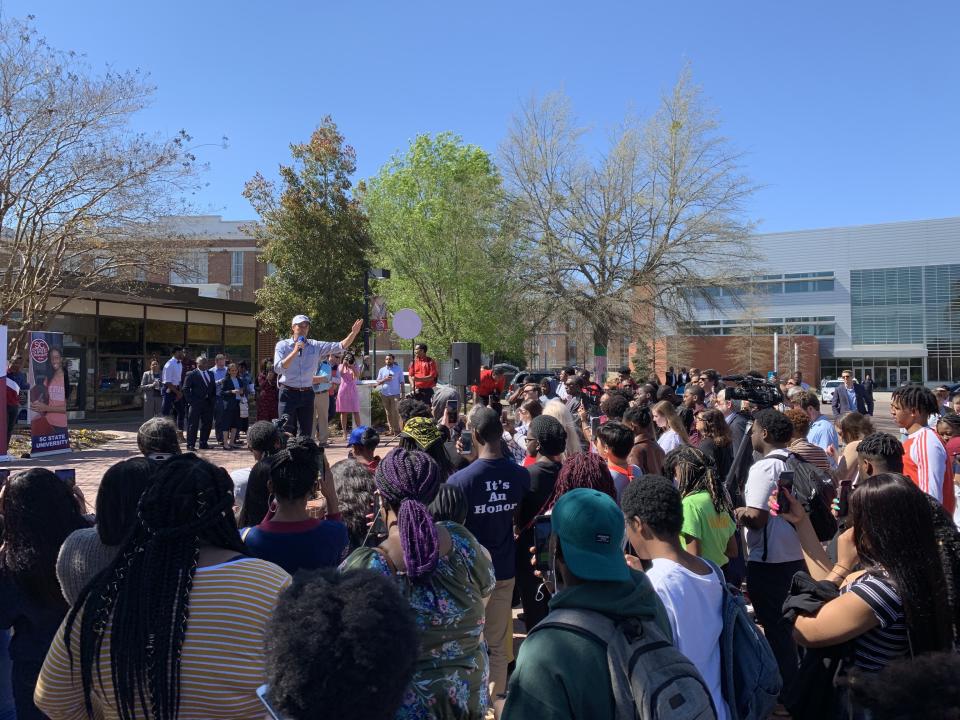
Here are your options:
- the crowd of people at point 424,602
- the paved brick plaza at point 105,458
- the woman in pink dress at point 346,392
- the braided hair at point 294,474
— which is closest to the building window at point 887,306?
the paved brick plaza at point 105,458

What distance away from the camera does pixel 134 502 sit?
242 centimetres

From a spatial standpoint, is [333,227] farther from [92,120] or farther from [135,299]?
[92,120]

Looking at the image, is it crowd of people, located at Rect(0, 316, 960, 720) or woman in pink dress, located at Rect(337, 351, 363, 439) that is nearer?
crowd of people, located at Rect(0, 316, 960, 720)

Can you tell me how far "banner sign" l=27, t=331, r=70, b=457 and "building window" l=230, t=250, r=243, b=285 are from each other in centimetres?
3141

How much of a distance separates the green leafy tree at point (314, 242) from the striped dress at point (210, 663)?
27105 millimetres

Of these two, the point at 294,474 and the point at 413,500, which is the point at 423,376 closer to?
the point at 294,474

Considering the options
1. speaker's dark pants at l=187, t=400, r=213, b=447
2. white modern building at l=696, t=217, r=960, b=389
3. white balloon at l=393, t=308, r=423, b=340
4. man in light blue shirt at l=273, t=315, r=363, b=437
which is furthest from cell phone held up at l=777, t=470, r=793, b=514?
white modern building at l=696, t=217, r=960, b=389

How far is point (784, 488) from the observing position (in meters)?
3.98

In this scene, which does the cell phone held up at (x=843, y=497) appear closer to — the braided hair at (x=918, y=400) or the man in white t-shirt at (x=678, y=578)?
the braided hair at (x=918, y=400)

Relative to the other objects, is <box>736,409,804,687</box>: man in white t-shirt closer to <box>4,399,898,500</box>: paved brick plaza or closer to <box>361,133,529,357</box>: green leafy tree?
Answer: <box>4,399,898,500</box>: paved brick plaza

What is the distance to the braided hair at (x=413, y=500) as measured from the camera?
8.04ft

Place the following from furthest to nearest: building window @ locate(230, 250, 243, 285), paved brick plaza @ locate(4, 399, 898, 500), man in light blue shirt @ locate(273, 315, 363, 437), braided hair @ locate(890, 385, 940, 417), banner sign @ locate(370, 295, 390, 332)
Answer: building window @ locate(230, 250, 243, 285) < banner sign @ locate(370, 295, 390, 332) < paved brick plaza @ locate(4, 399, 898, 500) < man in light blue shirt @ locate(273, 315, 363, 437) < braided hair @ locate(890, 385, 940, 417)

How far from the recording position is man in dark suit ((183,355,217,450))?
1301 cm

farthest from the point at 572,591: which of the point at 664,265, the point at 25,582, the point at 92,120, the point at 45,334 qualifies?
the point at 664,265
